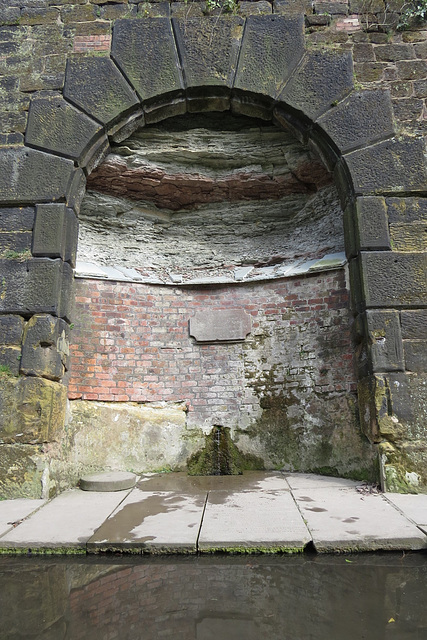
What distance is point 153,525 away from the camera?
2.58 metres

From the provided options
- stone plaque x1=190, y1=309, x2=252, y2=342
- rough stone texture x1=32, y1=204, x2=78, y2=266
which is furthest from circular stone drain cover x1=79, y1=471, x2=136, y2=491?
rough stone texture x1=32, y1=204, x2=78, y2=266

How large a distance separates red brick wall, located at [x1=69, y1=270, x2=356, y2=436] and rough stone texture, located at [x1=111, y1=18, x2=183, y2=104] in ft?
6.86

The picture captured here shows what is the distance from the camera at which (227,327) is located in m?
5.00

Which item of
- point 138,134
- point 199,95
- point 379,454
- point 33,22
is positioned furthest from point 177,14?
point 379,454

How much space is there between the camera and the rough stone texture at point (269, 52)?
414cm

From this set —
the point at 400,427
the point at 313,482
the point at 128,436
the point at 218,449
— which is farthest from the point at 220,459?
the point at 400,427

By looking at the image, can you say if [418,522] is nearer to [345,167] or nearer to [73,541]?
[73,541]

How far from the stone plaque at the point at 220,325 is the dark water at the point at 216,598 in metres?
2.96

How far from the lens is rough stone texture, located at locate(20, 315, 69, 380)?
3.56 meters

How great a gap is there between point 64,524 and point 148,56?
4.23 metres

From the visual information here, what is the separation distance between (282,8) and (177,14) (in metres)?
1.08

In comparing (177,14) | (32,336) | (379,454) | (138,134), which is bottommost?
(379,454)

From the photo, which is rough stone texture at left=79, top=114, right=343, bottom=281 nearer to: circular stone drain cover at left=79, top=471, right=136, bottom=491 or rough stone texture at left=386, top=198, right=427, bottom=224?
rough stone texture at left=386, top=198, right=427, bottom=224

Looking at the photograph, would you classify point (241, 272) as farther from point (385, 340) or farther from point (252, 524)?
point (252, 524)
